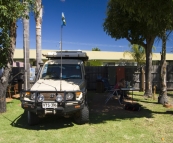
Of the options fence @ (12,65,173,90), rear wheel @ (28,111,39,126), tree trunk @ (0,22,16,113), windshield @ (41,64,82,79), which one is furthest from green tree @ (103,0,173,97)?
rear wheel @ (28,111,39,126)

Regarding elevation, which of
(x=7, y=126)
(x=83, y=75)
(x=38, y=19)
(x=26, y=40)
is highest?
(x=38, y=19)

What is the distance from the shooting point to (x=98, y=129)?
5.23 metres

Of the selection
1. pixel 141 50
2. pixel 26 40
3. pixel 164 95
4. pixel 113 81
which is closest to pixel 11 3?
pixel 26 40

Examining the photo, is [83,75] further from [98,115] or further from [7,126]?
[7,126]

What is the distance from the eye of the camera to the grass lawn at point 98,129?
180 inches

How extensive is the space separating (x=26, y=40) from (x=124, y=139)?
6.35 metres

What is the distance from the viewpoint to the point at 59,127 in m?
5.48

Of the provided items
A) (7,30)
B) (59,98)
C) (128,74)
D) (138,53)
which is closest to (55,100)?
(59,98)

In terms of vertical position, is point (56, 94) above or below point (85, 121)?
above

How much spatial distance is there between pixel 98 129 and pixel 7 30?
4.37 metres

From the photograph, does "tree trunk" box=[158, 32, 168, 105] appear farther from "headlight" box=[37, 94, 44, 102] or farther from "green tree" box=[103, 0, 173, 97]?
"headlight" box=[37, 94, 44, 102]

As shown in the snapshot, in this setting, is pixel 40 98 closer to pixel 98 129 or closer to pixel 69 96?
pixel 69 96

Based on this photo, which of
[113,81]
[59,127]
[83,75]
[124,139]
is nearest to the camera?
[124,139]

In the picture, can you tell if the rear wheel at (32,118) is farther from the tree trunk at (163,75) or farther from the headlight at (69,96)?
the tree trunk at (163,75)
